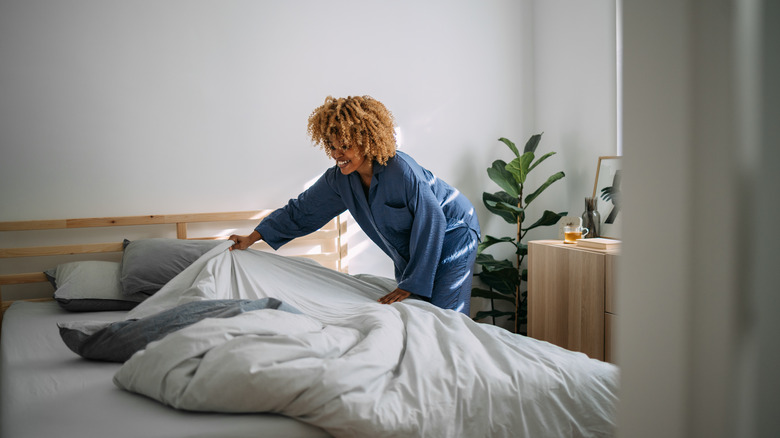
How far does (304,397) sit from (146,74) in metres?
2.49

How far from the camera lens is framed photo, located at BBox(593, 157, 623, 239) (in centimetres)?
308

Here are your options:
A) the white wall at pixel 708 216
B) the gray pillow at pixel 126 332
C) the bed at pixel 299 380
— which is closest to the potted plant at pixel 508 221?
the bed at pixel 299 380

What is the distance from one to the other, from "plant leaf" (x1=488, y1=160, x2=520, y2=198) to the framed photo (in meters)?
0.51

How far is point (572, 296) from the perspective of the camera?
2.77m

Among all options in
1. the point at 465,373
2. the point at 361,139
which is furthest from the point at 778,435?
the point at 361,139

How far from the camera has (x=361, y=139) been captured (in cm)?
234

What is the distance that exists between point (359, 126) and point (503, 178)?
1.49 meters

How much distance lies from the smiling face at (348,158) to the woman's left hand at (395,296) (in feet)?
1.79

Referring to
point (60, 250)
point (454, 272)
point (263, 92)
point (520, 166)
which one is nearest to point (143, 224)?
point (60, 250)

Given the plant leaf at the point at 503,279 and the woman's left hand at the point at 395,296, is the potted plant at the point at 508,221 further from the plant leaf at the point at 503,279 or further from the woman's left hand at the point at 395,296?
the woman's left hand at the point at 395,296

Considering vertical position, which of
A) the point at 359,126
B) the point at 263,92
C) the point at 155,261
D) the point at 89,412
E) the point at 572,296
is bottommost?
the point at 572,296

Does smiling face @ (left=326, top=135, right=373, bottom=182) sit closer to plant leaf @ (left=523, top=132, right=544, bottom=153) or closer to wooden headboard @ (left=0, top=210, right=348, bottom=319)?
wooden headboard @ (left=0, top=210, right=348, bottom=319)

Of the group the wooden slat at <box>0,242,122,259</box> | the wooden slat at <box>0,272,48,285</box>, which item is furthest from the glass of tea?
the wooden slat at <box>0,272,48,285</box>

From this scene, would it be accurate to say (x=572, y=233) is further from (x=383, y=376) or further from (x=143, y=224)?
(x=143, y=224)
